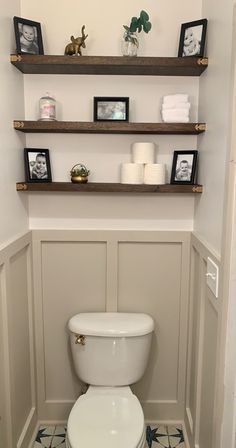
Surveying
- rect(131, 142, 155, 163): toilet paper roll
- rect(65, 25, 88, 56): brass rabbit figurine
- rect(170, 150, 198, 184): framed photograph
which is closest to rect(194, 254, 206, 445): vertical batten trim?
rect(170, 150, 198, 184): framed photograph

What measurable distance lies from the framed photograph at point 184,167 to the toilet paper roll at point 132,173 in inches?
6.7

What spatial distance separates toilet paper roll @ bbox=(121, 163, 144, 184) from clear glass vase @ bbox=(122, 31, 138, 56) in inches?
19.7

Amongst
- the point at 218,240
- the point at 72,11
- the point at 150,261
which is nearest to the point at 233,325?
the point at 218,240

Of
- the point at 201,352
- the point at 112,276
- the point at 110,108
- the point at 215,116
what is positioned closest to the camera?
the point at 215,116

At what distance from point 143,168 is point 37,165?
52cm

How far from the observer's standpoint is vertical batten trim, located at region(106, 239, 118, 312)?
188 cm

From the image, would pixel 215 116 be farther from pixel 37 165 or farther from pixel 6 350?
pixel 6 350

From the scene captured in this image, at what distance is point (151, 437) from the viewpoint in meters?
1.95

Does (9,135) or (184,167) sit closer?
(9,135)

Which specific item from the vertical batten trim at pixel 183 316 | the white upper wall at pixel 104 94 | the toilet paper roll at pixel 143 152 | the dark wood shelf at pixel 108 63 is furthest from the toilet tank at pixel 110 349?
the dark wood shelf at pixel 108 63

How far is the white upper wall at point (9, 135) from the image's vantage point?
58.4 inches

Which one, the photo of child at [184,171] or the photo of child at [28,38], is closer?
the photo of child at [28,38]

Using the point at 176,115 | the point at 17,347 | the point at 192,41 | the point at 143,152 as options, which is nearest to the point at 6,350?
the point at 17,347

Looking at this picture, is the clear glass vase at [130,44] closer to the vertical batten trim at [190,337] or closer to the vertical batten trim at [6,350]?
the vertical batten trim at [190,337]
